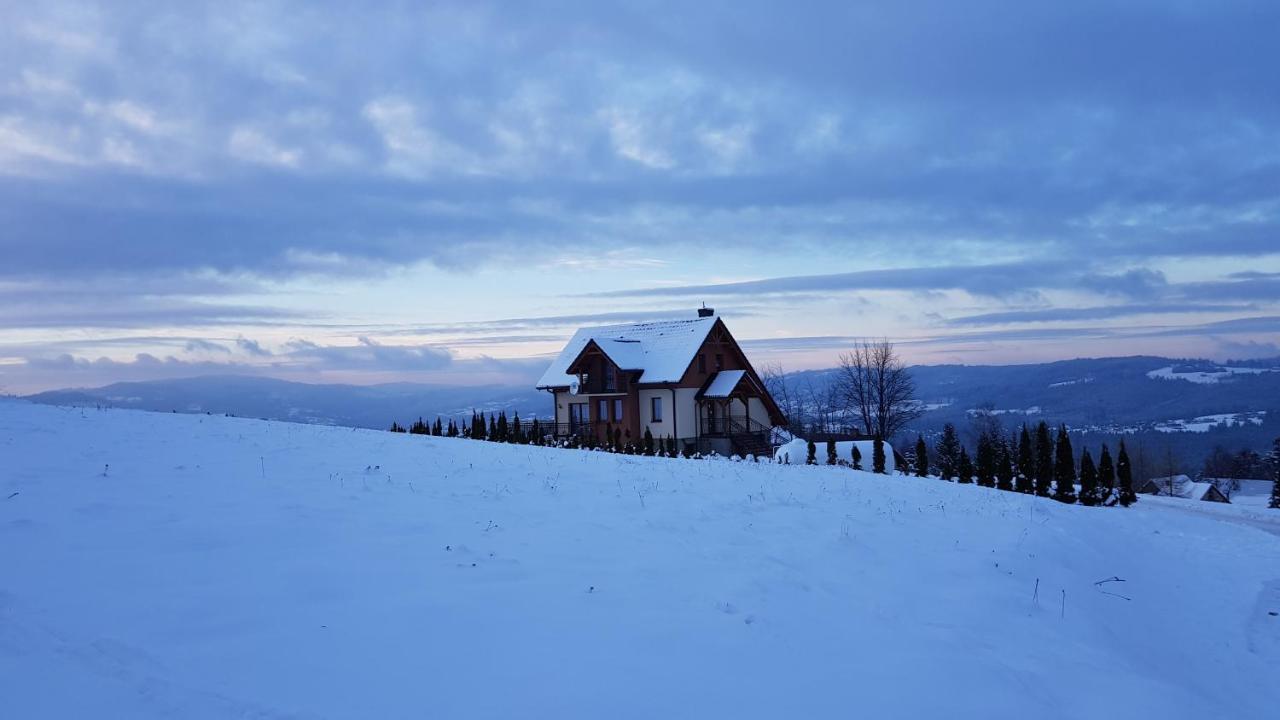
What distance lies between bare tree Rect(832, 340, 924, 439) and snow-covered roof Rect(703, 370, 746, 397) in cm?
818

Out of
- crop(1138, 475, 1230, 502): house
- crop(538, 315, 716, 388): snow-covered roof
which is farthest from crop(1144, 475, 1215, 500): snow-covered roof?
crop(538, 315, 716, 388): snow-covered roof

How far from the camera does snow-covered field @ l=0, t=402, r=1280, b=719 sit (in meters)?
5.96

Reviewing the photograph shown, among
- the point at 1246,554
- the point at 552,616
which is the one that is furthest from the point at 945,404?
the point at 552,616

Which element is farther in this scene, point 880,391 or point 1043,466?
point 880,391

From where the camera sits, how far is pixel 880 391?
41.5 metres

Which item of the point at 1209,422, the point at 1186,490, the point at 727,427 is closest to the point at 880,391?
the point at 727,427

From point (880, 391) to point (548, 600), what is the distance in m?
36.5

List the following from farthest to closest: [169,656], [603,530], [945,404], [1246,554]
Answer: [945,404]
[1246,554]
[603,530]
[169,656]

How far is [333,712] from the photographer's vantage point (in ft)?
Answer: 17.9

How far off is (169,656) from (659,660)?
387cm

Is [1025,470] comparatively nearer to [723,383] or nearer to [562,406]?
[723,383]

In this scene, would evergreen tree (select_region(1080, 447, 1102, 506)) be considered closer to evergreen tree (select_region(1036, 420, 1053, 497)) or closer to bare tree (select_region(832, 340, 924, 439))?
evergreen tree (select_region(1036, 420, 1053, 497))

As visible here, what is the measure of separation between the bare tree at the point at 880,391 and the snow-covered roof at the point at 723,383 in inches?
322

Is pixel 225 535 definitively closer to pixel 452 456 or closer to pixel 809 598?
pixel 809 598
